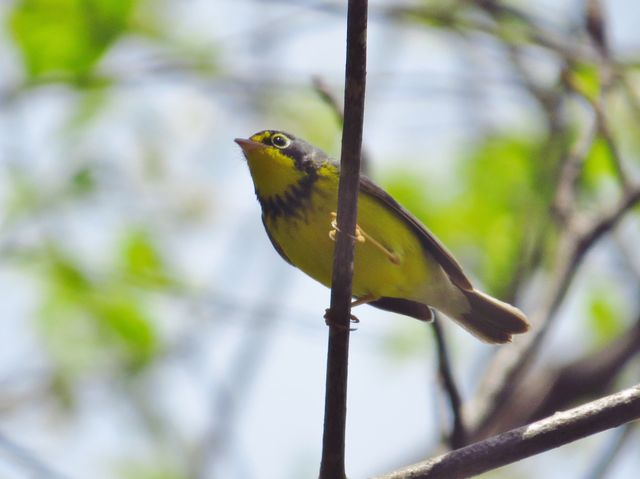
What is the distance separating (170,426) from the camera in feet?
26.5

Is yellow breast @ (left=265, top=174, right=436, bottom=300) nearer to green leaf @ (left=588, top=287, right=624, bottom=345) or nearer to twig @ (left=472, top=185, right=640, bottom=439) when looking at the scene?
twig @ (left=472, top=185, right=640, bottom=439)

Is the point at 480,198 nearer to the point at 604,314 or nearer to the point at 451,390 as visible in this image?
the point at 604,314

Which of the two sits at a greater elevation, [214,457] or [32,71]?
[32,71]

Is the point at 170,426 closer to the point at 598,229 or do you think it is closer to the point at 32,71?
the point at 32,71

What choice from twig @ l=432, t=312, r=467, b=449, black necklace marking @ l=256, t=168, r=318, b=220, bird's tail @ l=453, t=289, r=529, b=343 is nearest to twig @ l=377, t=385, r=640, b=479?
twig @ l=432, t=312, r=467, b=449

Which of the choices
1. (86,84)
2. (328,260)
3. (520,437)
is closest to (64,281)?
(86,84)

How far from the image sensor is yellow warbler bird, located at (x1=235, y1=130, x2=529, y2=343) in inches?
195

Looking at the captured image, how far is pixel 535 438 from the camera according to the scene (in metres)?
3.09

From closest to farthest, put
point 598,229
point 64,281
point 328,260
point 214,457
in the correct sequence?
point 328,260
point 598,229
point 214,457
point 64,281

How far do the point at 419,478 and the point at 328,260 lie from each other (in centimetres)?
182

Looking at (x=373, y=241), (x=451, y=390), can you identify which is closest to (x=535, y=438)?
(x=451, y=390)

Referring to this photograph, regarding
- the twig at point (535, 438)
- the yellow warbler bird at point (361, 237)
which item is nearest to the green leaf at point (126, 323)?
the yellow warbler bird at point (361, 237)

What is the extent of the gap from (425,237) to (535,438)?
7.68ft

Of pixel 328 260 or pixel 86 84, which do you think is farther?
pixel 86 84
